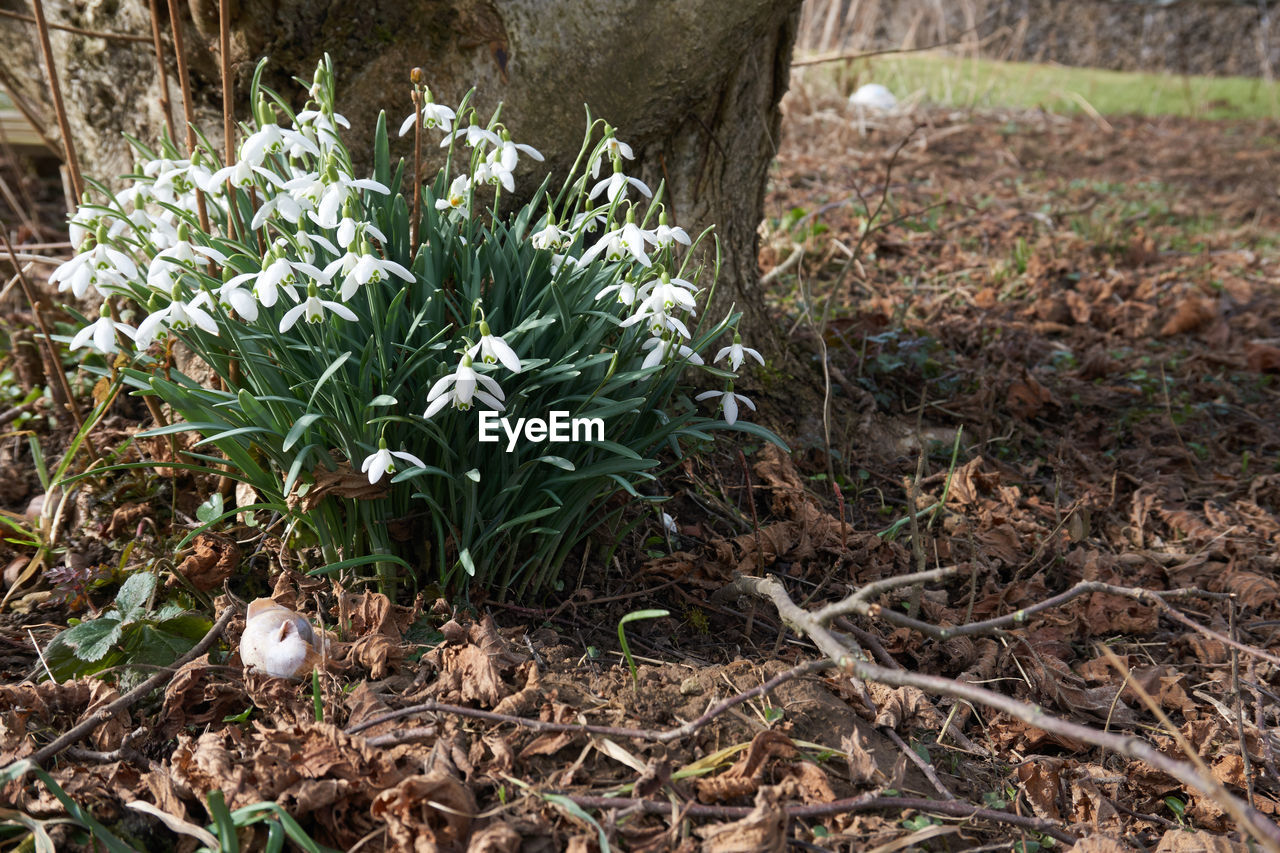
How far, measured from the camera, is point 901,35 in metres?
10.6

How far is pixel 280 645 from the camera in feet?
5.47

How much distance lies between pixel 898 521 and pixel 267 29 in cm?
208

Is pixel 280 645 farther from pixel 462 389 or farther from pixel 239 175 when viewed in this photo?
pixel 239 175

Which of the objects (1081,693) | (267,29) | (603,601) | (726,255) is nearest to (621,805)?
(603,601)

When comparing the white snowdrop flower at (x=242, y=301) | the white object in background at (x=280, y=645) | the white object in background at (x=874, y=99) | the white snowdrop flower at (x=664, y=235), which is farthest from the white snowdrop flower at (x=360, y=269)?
the white object in background at (x=874, y=99)

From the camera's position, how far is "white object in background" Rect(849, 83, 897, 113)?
6500 millimetres

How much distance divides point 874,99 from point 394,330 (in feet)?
18.5

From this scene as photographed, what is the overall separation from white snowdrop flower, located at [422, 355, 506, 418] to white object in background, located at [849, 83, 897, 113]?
565cm

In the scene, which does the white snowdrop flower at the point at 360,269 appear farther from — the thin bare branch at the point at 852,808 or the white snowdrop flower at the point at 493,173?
the thin bare branch at the point at 852,808

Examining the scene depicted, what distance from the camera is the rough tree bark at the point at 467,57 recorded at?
94.3 inches

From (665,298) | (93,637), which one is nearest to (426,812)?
(93,637)

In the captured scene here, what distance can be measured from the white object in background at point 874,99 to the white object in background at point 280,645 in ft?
19.2

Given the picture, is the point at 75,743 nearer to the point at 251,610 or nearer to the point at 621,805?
the point at 251,610

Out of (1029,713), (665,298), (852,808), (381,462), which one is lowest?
(852,808)
